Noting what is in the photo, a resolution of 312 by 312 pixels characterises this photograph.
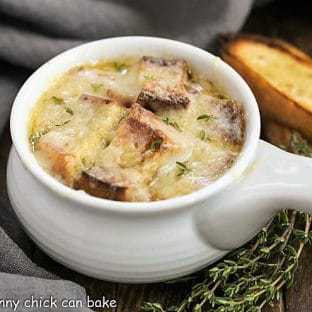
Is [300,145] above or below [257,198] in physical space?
below

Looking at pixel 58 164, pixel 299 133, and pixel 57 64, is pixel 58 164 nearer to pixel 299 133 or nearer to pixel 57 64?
pixel 57 64

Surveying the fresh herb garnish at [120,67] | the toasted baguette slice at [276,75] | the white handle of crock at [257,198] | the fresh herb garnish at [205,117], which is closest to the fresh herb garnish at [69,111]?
the fresh herb garnish at [120,67]

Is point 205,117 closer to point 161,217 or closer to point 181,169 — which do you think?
point 181,169

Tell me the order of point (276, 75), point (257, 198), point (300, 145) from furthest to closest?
1. point (276, 75)
2. point (300, 145)
3. point (257, 198)

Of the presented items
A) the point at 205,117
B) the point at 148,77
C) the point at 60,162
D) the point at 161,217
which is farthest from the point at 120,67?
the point at 161,217

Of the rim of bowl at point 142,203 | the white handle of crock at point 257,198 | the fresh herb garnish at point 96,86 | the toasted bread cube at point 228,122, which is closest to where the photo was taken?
the rim of bowl at point 142,203

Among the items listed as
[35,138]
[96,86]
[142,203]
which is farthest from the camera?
[96,86]

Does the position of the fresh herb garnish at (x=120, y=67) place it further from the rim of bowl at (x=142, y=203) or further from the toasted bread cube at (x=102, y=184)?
the toasted bread cube at (x=102, y=184)

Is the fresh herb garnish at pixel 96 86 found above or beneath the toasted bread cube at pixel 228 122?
beneath
